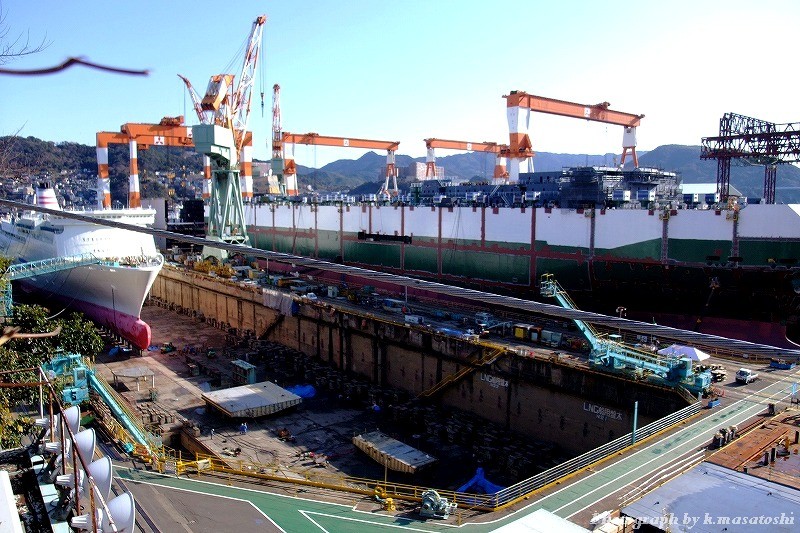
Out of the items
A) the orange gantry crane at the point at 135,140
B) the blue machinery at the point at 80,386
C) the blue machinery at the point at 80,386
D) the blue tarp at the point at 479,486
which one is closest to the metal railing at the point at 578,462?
the blue tarp at the point at 479,486

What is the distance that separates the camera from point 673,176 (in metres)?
45.2

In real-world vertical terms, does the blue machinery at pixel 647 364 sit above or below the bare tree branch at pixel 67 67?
below

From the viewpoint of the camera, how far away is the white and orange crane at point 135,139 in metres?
63.0

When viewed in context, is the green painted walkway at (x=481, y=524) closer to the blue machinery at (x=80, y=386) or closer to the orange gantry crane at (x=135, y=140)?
the blue machinery at (x=80, y=386)

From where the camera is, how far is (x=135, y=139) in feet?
209

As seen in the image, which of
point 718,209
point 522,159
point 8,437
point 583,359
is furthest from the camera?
point 522,159

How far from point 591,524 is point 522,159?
127ft

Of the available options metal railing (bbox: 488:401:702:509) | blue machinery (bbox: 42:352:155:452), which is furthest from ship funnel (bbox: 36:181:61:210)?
metal railing (bbox: 488:401:702:509)

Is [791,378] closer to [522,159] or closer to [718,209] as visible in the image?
[718,209]

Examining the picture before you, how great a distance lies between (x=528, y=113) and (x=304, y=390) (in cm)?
2848

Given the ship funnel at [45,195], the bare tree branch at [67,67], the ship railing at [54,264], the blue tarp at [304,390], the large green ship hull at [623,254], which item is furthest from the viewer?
the ship funnel at [45,195]

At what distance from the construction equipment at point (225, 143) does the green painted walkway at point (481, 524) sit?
115 ft

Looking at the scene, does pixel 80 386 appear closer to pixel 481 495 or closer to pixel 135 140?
pixel 481 495

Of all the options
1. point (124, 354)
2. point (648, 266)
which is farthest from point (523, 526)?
point (124, 354)
